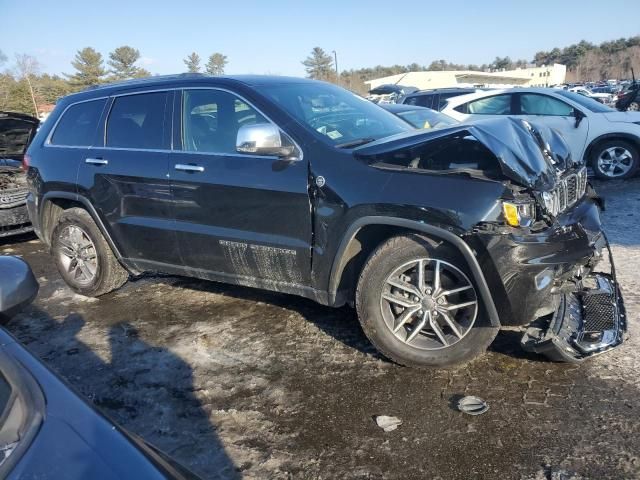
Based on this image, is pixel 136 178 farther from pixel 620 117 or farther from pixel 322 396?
pixel 620 117

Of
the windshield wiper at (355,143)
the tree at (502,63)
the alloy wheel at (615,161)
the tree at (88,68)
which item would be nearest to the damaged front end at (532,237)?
the windshield wiper at (355,143)

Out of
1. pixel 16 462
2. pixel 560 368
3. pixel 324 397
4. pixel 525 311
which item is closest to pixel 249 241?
pixel 324 397

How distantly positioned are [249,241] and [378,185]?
107cm

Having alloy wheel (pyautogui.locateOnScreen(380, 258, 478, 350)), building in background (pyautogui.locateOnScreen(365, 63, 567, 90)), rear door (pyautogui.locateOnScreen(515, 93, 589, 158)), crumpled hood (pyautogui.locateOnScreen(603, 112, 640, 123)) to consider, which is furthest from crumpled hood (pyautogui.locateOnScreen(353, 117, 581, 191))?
building in background (pyautogui.locateOnScreen(365, 63, 567, 90))

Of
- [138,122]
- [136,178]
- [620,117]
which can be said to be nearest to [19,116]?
[138,122]

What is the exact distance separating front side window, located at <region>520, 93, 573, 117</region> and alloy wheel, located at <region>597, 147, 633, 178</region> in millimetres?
979

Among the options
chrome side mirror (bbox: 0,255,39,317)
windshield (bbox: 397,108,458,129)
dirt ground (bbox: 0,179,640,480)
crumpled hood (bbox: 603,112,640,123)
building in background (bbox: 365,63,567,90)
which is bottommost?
dirt ground (bbox: 0,179,640,480)

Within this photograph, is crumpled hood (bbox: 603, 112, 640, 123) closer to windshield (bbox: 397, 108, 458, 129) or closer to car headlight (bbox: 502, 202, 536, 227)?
windshield (bbox: 397, 108, 458, 129)

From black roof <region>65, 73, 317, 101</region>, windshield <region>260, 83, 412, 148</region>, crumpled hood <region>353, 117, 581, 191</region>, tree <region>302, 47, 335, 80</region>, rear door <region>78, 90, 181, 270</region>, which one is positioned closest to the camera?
crumpled hood <region>353, 117, 581, 191</region>

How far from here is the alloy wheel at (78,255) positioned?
194 inches

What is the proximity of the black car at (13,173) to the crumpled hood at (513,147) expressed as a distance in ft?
18.7

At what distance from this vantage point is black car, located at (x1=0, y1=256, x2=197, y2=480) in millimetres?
1336

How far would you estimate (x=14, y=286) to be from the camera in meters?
2.05

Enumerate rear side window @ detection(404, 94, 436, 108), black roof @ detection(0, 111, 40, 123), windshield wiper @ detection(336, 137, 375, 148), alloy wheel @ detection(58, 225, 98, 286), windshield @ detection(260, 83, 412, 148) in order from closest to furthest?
windshield wiper @ detection(336, 137, 375, 148) < windshield @ detection(260, 83, 412, 148) < alloy wheel @ detection(58, 225, 98, 286) < black roof @ detection(0, 111, 40, 123) < rear side window @ detection(404, 94, 436, 108)
